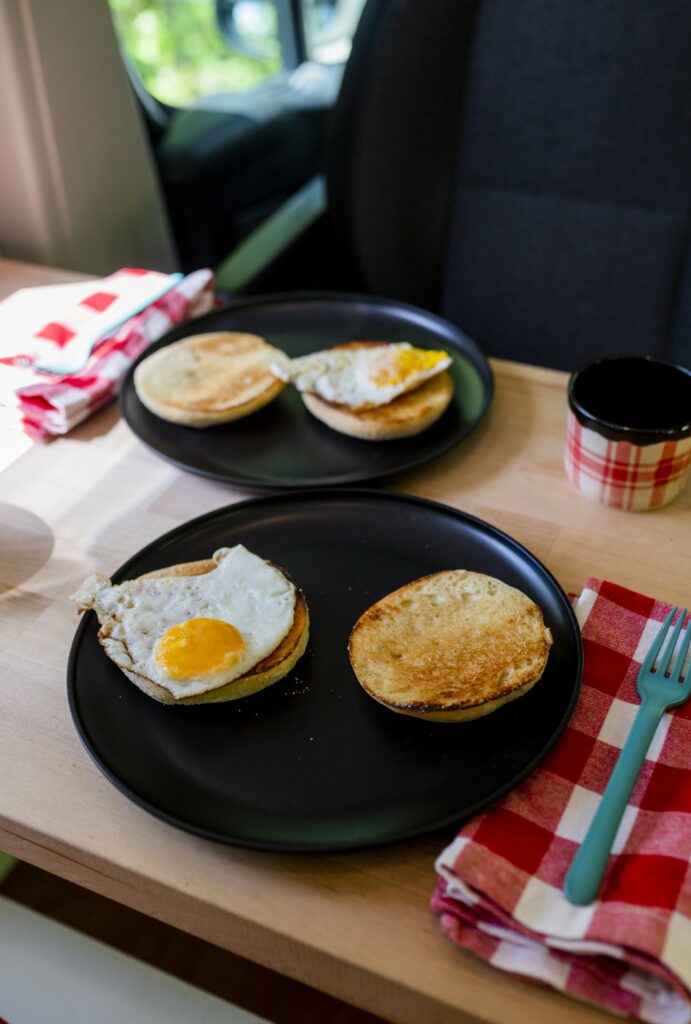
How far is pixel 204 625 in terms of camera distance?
0.86 metres

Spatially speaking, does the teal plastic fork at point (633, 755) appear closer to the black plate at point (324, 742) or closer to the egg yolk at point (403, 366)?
the black plate at point (324, 742)

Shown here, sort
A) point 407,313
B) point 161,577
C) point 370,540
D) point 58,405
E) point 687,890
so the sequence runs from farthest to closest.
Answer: point 407,313, point 58,405, point 370,540, point 161,577, point 687,890

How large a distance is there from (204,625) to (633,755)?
40cm

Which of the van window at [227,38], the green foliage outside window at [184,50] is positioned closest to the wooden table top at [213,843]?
the van window at [227,38]

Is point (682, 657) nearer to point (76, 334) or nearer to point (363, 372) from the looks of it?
point (363, 372)

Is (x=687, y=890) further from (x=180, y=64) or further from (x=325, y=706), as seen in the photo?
(x=180, y=64)

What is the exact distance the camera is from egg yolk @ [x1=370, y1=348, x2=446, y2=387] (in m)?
1.21

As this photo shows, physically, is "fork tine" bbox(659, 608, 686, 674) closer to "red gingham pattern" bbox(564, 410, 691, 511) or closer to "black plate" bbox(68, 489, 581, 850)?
"black plate" bbox(68, 489, 581, 850)

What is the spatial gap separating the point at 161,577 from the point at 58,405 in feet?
1.37

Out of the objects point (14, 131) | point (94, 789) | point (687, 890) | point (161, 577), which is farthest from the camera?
point (14, 131)

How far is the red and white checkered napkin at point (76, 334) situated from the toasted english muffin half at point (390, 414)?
33 centimetres

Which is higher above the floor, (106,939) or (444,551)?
(444,551)

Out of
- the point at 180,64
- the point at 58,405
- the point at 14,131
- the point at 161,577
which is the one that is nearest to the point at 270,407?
the point at 58,405

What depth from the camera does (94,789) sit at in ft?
2.69
